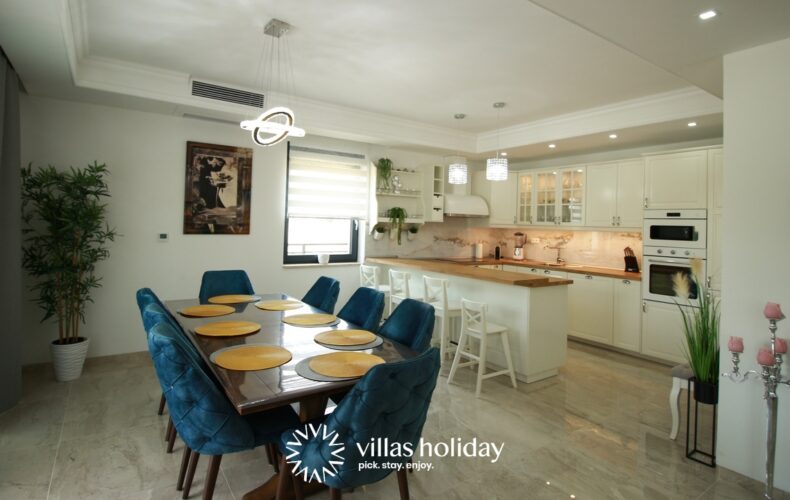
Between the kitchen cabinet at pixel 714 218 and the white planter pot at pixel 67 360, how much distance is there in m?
5.79

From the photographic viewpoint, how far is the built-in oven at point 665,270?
13.6 feet

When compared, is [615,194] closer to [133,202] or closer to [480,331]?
[480,331]

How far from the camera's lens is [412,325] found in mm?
2516

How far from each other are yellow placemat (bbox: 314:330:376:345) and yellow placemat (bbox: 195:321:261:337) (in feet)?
1.41

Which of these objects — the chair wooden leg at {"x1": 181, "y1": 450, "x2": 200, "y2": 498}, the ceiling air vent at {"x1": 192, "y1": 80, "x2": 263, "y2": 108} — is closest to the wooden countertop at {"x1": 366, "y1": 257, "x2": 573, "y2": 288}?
the ceiling air vent at {"x1": 192, "y1": 80, "x2": 263, "y2": 108}

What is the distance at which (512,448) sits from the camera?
8.64 feet

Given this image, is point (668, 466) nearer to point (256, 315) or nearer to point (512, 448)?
point (512, 448)

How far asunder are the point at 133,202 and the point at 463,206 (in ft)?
13.5

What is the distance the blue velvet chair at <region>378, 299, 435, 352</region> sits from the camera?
2.42 m

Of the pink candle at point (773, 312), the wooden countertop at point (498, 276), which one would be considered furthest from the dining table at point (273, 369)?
the pink candle at point (773, 312)

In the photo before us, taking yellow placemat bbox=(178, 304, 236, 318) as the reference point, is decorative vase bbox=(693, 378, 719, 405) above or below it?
below

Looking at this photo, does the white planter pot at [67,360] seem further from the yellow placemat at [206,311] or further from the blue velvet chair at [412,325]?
the blue velvet chair at [412,325]

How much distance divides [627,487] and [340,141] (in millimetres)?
4544

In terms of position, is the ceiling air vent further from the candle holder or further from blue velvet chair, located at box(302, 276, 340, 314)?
the candle holder
